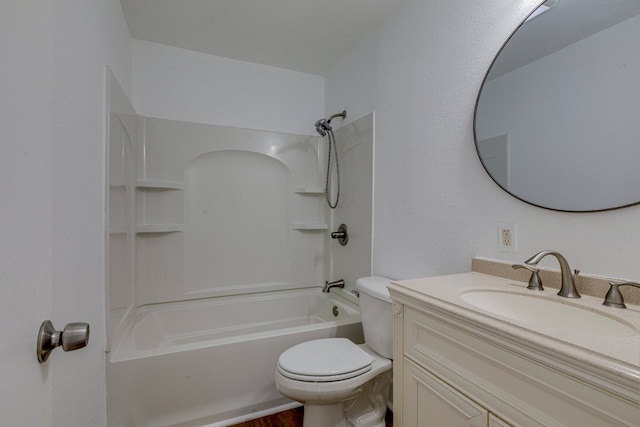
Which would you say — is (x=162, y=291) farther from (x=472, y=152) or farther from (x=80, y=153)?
(x=472, y=152)

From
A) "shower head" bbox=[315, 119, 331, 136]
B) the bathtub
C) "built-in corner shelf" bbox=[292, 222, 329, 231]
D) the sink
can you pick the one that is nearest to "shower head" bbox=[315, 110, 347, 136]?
"shower head" bbox=[315, 119, 331, 136]

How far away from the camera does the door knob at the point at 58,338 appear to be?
0.51 metres

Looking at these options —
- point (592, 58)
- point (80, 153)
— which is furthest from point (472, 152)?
point (80, 153)

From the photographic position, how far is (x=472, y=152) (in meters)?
1.34

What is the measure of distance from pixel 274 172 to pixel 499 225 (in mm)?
1824

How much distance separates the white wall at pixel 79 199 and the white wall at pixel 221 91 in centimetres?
74

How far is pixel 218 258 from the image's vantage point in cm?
238

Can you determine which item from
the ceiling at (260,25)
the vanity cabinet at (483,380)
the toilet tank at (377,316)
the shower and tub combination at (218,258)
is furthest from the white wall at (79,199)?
the toilet tank at (377,316)

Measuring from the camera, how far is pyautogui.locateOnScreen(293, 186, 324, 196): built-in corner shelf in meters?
2.60

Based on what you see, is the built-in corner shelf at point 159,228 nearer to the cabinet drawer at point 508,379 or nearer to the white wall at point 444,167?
the white wall at point 444,167

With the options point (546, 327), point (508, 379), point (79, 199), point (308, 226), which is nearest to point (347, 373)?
point (508, 379)

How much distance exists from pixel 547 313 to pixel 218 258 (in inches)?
83.2

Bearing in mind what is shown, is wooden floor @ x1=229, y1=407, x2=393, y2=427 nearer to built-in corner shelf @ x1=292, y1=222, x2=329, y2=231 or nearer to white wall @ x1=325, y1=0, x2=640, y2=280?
white wall @ x1=325, y1=0, x2=640, y2=280

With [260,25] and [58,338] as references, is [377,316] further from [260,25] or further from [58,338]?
[260,25]
